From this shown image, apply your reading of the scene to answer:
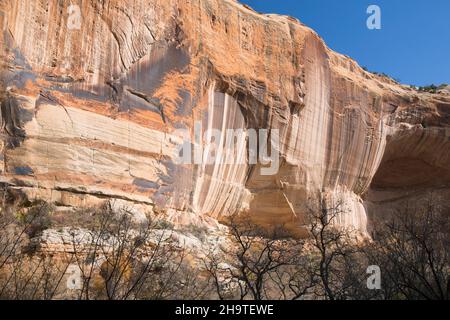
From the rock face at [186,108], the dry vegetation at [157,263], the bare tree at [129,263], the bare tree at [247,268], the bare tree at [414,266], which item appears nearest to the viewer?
the bare tree at [414,266]

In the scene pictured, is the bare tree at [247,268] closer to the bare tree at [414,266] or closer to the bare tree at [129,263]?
the bare tree at [129,263]

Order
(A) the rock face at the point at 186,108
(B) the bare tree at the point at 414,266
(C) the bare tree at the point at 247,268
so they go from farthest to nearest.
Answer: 1. (A) the rock face at the point at 186,108
2. (C) the bare tree at the point at 247,268
3. (B) the bare tree at the point at 414,266

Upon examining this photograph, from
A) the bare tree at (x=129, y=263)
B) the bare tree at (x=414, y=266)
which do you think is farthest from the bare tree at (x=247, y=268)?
the bare tree at (x=414, y=266)

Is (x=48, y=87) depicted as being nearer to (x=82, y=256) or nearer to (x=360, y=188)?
A: (x=82, y=256)

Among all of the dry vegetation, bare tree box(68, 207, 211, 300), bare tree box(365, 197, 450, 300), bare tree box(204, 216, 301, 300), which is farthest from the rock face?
bare tree box(365, 197, 450, 300)

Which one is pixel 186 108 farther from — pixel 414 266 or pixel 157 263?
pixel 414 266

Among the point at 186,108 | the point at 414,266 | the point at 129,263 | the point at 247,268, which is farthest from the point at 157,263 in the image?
the point at 186,108

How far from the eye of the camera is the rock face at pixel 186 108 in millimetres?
14094

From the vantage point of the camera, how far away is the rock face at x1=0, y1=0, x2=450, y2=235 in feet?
46.2

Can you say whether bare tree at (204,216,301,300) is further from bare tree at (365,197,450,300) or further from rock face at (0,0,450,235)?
rock face at (0,0,450,235)
